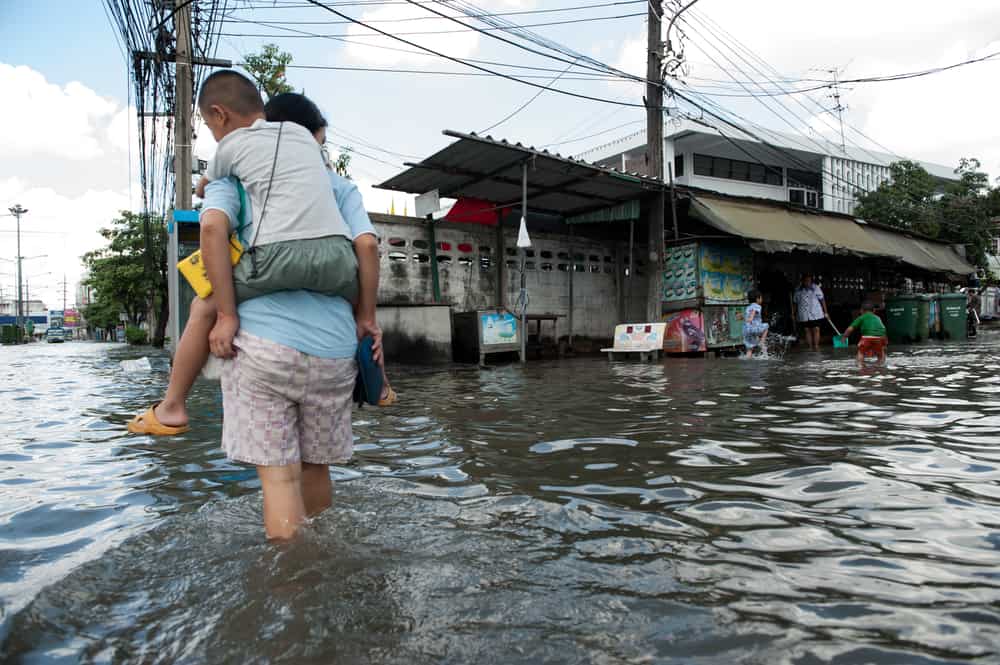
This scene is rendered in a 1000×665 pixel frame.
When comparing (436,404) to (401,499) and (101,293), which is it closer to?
(401,499)

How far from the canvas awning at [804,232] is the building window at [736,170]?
12.9 m

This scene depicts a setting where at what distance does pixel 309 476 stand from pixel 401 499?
2.07 ft

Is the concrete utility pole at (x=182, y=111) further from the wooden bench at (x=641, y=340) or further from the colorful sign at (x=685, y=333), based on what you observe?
the colorful sign at (x=685, y=333)

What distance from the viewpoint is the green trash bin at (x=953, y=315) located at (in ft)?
55.8

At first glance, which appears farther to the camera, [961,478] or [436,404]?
[436,404]

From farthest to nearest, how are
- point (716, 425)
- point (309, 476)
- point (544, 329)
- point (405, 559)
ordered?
point (544, 329), point (716, 425), point (309, 476), point (405, 559)

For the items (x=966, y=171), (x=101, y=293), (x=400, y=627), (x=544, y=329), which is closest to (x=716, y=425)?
(x=400, y=627)

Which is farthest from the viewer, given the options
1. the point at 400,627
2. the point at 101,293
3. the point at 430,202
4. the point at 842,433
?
the point at 101,293

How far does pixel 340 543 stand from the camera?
7.29ft

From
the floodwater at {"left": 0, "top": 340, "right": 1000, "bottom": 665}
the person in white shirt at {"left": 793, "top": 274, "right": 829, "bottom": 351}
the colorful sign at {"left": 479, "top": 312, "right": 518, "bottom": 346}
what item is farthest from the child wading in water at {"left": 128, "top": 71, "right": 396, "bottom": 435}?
the person in white shirt at {"left": 793, "top": 274, "right": 829, "bottom": 351}

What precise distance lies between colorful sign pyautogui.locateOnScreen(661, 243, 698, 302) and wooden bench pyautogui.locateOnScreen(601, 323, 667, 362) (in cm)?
151

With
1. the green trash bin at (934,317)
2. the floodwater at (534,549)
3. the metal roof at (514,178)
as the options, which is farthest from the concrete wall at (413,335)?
the green trash bin at (934,317)

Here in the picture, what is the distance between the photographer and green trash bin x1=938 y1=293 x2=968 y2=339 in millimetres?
17016

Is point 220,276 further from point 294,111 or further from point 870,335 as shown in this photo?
point 870,335
